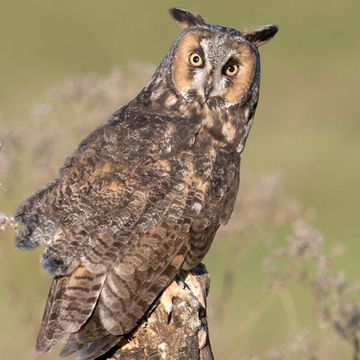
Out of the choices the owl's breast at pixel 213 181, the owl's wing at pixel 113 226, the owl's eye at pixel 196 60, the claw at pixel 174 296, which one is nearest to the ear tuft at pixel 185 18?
the owl's eye at pixel 196 60

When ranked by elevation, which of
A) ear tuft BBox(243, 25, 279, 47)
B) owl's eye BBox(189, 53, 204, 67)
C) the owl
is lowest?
the owl

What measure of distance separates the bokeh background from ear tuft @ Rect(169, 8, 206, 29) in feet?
4.40

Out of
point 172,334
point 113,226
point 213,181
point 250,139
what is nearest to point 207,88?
point 213,181

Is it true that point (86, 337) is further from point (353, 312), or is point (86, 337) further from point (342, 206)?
point (342, 206)

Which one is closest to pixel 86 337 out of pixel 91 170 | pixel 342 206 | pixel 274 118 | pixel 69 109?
pixel 91 170

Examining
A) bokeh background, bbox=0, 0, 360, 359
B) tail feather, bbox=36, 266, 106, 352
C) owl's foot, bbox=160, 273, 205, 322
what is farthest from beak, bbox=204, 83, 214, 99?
tail feather, bbox=36, 266, 106, 352

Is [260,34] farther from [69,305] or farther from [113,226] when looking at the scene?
[69,305]

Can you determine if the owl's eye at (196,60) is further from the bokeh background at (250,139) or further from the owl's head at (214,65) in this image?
the bokeh background at (250,139)

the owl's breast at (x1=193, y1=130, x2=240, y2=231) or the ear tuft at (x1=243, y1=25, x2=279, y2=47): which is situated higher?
the ear tuft at (x1=243, y1=25, x2=279, y2=47)

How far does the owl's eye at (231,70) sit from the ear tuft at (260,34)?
0.28 m

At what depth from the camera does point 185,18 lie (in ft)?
24.3

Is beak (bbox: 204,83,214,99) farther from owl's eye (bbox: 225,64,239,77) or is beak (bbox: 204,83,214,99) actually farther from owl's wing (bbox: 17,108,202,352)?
owl's wing (bbox: 17,108,202,352)

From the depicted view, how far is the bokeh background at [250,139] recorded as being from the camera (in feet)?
31.0

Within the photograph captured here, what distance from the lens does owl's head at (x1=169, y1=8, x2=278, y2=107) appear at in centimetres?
682
